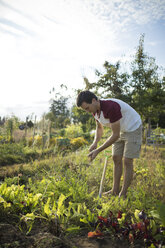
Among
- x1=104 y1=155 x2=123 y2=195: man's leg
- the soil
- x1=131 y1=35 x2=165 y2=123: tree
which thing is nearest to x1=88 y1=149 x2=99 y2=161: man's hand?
x1=104 y1=155 x2=123 y2=195: man's leg

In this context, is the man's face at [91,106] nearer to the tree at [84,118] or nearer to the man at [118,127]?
the man at [118,127]

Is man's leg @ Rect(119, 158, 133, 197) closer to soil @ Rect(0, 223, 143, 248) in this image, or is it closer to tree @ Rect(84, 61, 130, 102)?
soil @ Rect(0, 223, 143, 248)

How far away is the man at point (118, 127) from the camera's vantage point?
2367mm

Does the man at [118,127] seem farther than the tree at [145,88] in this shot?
No

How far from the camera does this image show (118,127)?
238 cm

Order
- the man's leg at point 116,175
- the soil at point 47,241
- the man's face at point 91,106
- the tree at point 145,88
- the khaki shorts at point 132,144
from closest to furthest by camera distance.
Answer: the soil at point 47,241, the man's face at point 91,106, the khaki shorts at point 132,144, the man's leg at point 116,175, the tree at point 145,88

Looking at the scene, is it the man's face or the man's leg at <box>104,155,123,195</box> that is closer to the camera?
the man's face

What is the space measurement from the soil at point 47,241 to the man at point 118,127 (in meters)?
0.87

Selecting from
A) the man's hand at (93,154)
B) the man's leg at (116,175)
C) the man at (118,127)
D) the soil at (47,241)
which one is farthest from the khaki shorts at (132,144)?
the soil at (47,241)

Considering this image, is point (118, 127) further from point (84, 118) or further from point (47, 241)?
point (84, 118)

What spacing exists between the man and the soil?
0.87m

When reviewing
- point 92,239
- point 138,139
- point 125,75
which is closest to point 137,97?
point 125,75

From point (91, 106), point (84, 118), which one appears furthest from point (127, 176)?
point (84, 118)

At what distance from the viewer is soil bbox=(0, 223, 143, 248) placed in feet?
4.87
